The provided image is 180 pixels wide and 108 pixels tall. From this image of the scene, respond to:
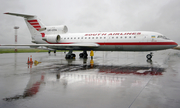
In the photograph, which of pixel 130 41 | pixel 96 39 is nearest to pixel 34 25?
pixel 96 39

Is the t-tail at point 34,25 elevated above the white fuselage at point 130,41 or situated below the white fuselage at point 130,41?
above

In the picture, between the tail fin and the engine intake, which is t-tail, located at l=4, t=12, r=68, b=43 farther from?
the engine intake

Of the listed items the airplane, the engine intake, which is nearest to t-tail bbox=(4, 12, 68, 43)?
the airplane

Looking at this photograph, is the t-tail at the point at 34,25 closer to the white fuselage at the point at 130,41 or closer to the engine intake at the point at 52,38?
the engine intake at the point at 52,38

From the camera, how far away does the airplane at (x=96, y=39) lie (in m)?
19.2

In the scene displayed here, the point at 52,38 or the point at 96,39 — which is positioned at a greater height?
the point at 52,38

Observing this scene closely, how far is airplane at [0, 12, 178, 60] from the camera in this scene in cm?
1919

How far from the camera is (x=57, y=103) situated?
4.62m

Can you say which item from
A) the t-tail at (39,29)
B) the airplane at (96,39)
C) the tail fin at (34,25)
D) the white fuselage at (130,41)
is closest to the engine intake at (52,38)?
the airplane at (96,39)

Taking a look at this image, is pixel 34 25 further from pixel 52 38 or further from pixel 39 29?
pixel 52 38

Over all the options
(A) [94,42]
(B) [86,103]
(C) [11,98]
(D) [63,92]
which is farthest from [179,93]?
(A) [94,42]

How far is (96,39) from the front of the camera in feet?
72.0

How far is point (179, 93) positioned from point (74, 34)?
66.0 ft

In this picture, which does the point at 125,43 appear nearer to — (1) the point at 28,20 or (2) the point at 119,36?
(2) the point at 119,36
